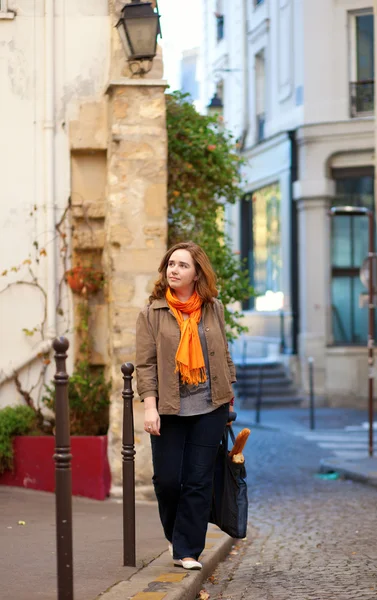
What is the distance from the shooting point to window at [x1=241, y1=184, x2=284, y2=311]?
89.7 feet

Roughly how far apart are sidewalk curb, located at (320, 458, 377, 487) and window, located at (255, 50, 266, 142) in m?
15.3

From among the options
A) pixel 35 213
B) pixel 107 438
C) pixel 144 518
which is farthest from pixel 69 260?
pixel 144 518

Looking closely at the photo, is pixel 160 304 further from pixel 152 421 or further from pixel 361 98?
pixel 361 98

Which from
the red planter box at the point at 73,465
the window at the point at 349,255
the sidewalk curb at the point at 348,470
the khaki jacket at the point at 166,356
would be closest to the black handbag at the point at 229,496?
the khaki jacket at the point at 166,356

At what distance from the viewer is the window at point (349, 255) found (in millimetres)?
25203

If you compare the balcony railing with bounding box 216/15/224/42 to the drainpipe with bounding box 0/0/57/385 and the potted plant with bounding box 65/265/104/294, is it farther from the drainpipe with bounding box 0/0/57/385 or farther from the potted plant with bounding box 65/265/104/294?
the potted plant with bounding box 65/265/104/294

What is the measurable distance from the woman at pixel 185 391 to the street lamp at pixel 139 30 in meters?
3.21

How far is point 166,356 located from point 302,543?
8.48 ft

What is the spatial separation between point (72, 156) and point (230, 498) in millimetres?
4164

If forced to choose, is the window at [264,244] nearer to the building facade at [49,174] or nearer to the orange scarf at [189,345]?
the building facade at [49,174]

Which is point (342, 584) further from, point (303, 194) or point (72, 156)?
point (303, 194)

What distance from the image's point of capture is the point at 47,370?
31.2 ft

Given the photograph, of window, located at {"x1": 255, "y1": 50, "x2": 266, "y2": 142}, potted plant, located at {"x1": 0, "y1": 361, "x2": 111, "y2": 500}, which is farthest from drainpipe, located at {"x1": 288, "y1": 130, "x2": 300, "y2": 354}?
potted plant, located at {"x1": 0, "y1": 361, "x2": 111, "y2": 500}

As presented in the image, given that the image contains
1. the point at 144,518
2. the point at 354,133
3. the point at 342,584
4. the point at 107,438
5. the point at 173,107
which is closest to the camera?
the point at 342,584
